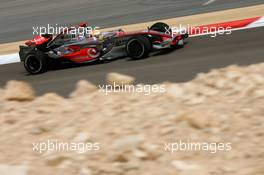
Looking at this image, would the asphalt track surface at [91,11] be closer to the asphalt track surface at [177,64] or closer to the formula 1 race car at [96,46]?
the asphalt track surface at [177,64]

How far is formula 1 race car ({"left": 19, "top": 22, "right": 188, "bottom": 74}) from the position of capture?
10539 mm

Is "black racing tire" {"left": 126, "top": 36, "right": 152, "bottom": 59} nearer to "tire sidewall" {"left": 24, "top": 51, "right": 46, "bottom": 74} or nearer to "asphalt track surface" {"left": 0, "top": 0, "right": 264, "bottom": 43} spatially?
"tire sidewall" {"left": 24, "top": 51, "right": 46, "bottom": 74}

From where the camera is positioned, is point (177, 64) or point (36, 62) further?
point (36, 62)

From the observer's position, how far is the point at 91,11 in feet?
56.3

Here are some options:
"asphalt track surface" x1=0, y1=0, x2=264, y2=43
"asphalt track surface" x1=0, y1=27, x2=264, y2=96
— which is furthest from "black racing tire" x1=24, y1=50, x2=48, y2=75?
"asphalt track surface" x1=0, y1=0, x2=264, y2=43

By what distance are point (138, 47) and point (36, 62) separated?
2.39 m

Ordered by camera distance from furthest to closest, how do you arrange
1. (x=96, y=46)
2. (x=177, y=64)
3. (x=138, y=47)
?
1. (x=96, y=46)
2. (x=138, y=47)
3. (x=177, y=64)

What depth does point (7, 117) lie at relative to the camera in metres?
6.46

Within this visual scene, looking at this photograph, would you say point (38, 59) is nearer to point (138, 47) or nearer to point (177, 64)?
point (138, 47)

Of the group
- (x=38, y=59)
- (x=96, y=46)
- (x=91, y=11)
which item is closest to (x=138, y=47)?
(x=96, y=46)

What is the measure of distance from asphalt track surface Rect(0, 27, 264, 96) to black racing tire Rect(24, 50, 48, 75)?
0.16 metres

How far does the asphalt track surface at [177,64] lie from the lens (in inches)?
362

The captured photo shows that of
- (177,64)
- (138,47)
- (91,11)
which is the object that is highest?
(91,11)

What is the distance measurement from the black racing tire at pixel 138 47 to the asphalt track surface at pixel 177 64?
0.42ft
